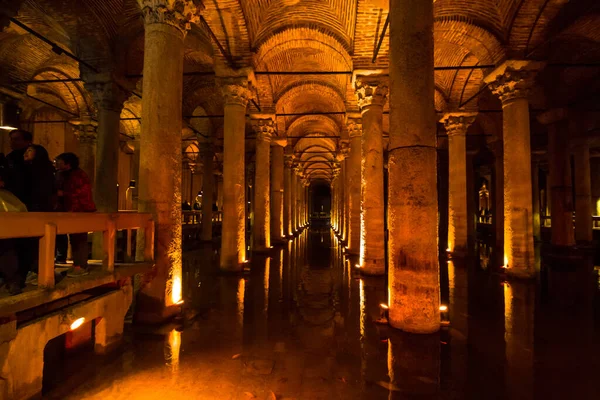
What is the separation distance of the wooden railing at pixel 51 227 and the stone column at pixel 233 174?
4494 millimetres

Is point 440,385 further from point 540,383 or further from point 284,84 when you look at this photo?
point 284,84

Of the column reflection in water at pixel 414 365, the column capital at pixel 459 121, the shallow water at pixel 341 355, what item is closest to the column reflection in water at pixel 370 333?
the shallow water at pixel 341 355

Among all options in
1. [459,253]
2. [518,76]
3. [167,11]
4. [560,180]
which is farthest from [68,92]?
[560,180]

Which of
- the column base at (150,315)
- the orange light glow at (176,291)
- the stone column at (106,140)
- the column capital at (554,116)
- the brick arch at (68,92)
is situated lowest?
the column base at (150,315)

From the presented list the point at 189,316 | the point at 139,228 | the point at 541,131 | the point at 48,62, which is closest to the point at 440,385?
the point at 189,316

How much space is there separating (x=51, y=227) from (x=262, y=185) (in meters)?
10.3

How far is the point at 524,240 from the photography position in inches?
349

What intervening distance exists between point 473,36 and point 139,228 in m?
10.2

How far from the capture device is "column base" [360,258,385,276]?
922 cm

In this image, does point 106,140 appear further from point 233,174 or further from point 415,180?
point 415,180

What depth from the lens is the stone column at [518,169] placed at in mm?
8852

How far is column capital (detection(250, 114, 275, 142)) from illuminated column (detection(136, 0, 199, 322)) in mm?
8181

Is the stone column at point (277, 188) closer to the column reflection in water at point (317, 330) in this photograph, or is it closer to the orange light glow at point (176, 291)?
the column reflection in water at point (317, 330)

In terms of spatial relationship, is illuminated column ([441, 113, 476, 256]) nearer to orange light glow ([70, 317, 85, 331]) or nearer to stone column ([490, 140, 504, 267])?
stone column ([490, 140, 504, 267])
